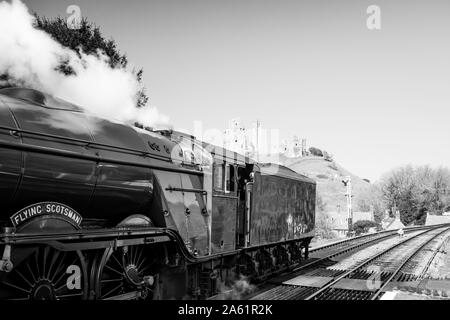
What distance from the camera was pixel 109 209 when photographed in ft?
20.0

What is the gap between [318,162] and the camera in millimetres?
148625

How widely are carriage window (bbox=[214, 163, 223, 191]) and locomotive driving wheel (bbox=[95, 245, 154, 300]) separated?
101 inches

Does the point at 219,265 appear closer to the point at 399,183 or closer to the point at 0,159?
the point at 0,159

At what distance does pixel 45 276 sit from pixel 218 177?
4431mm

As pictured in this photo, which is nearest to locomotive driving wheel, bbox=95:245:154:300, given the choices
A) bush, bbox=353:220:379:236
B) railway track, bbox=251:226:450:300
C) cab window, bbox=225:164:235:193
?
cab window, bbox=225:164:235:193

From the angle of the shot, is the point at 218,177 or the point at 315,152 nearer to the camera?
the point at 218,177

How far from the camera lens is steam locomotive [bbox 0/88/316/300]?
4789mm

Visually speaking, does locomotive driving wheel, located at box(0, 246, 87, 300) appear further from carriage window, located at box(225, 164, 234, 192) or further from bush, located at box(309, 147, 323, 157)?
bush, located at box(309, 147, 323, 157)

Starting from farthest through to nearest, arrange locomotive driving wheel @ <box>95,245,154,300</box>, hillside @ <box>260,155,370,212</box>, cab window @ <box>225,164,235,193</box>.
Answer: hillside @ <box>260,155,370,212</box> → cab window @ <box>225,164,235,193</box> → locomotive driving wheel @ <box>95,245,154,300</box>

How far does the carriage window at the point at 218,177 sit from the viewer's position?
870 cm

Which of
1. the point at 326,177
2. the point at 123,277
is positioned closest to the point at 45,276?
the point at 123,277

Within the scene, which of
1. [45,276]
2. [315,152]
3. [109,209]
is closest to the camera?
[45,276]

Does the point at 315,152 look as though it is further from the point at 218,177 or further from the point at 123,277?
the point at 123,277
